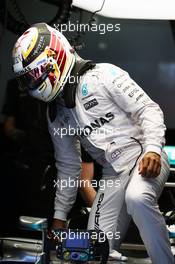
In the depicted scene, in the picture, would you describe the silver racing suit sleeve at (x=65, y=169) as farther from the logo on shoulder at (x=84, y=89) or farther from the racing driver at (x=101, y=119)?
the logo on shoulder at (x=84, y=89)

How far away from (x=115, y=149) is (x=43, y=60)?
0.33m

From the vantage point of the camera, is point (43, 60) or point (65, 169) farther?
point (65, 169)

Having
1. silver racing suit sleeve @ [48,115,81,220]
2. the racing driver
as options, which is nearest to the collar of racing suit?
the racing driver

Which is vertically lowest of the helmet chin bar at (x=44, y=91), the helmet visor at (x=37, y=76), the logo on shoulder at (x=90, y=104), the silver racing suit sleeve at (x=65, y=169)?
the silver racing suit sleeve at (x=65, y=169)

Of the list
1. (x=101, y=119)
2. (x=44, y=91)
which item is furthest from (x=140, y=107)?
(x=44, y=91)

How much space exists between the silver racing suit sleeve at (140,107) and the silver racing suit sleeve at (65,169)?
0.73 feet

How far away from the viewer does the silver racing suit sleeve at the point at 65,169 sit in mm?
1759

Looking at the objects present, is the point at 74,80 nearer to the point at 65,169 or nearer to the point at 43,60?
the point at 43,60

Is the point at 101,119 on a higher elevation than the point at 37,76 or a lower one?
lower

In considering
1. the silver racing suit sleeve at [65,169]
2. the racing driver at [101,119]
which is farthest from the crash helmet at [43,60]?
the silver racing suit sleeve at [65,169]

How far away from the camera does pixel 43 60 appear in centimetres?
166

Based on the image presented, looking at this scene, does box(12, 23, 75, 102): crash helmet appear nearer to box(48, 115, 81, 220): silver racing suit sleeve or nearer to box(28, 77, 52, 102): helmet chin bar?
box(28, 77, 52, 102): helmet chin bar

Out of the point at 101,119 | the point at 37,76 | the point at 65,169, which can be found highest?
the point at 37,76

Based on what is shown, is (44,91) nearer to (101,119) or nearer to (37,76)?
(37,76)
